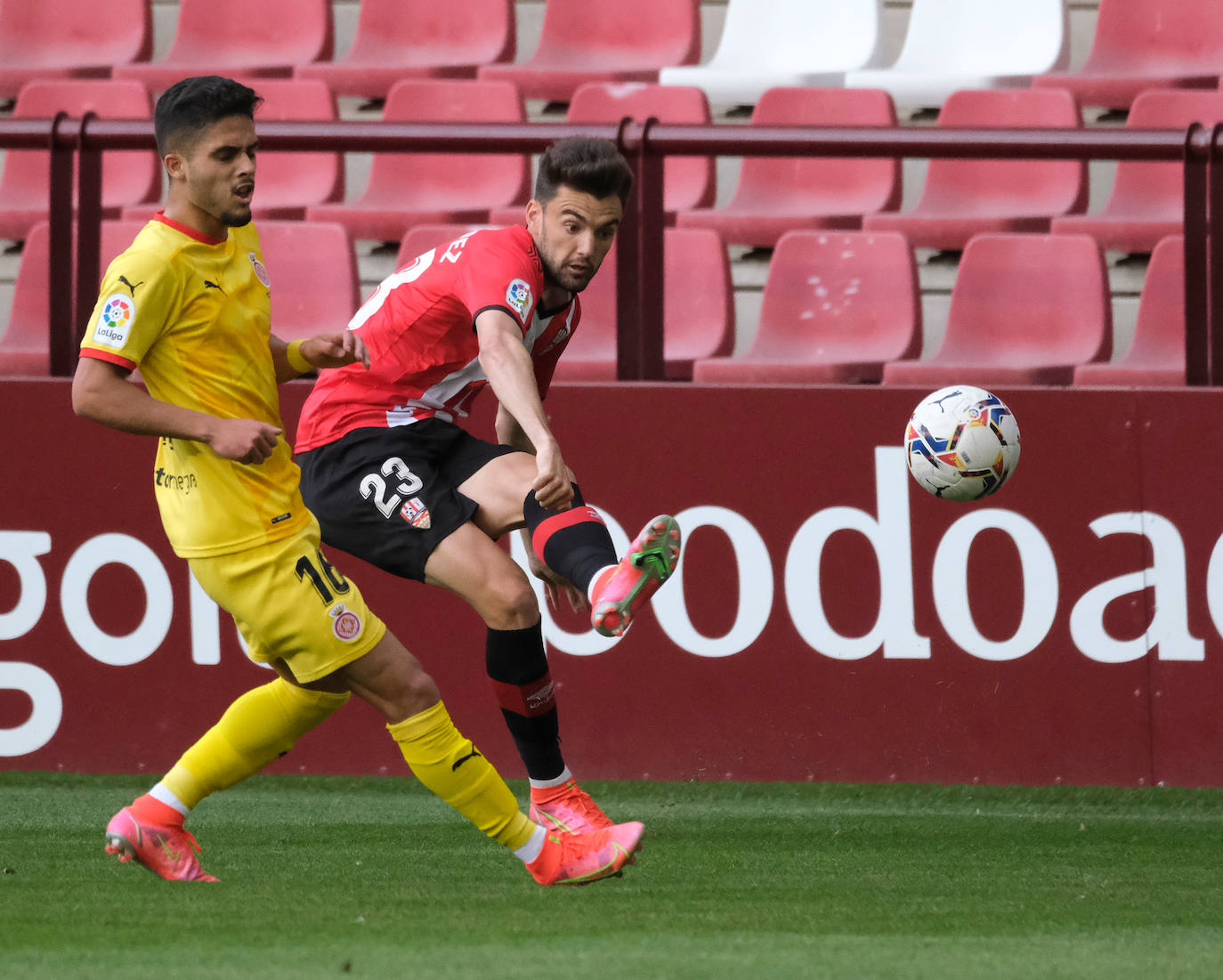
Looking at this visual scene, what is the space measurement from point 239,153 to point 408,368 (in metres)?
0.82

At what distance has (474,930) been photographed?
3.46 meters

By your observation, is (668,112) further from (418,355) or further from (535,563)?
(535,563)

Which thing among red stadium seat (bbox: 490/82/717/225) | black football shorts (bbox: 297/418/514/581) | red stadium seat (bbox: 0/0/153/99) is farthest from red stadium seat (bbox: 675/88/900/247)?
red stadium seat (bbox: 0/0/153/99)

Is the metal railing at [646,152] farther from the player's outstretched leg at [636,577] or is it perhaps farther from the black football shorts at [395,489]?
the player's outstretched leg at [636,577]

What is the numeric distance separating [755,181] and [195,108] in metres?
4.08

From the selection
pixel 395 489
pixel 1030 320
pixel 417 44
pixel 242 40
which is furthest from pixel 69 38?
pixel 395 489

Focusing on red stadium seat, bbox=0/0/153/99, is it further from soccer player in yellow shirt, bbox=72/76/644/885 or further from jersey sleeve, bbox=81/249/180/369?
jersey sleeve, bbox=81/249/180/369

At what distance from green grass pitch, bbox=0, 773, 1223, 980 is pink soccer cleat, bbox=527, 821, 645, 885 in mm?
42

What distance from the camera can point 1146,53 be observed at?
8430 mm

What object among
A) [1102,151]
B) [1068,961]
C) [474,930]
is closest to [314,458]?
[474,930]

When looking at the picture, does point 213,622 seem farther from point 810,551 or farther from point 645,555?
point 645,555

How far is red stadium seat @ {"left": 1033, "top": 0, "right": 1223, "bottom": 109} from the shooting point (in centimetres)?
827

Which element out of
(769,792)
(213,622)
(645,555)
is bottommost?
(769,792)

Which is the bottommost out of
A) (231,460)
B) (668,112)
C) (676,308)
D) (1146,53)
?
(231,460)
